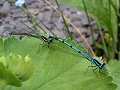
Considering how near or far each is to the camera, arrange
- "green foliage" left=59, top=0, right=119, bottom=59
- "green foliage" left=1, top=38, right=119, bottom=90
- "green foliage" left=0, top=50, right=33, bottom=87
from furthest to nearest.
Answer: "green foliage" left=59, top=0, right=119, bottom=59, "green foliage" left=1, top=38, right=119, bottom=90, "green foliage" left=0, top=50, right=33, bottom=87

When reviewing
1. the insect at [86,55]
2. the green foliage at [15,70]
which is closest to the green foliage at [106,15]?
the insect at [86,55]

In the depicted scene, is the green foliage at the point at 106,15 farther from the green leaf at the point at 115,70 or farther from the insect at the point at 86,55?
the insect at the point at 86,55

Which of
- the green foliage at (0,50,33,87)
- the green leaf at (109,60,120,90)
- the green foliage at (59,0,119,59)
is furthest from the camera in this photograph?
the green foliage at (59,0,119,59)

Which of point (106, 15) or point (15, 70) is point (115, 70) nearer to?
Answer: point (106, 15)

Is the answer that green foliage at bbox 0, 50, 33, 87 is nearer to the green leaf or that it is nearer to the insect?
the insect

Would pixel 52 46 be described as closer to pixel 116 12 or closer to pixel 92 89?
pixel 92 89

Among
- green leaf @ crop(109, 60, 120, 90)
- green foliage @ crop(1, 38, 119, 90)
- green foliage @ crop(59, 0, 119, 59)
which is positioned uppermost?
green foliage @ crop(59, 0, 119, 59)

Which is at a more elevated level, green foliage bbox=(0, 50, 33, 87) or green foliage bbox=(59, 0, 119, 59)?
green foliage bbox=(59, 0, 119, 59)

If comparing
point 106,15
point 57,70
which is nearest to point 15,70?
point 57,70

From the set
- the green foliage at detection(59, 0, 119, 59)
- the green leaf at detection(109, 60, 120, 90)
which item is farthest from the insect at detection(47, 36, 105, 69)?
the green foliage at detection(59, 0, 119, 59)

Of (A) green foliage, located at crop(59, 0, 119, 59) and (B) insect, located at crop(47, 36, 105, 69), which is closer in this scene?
(B) insect, located at crop(47, 36, 105, 69)
